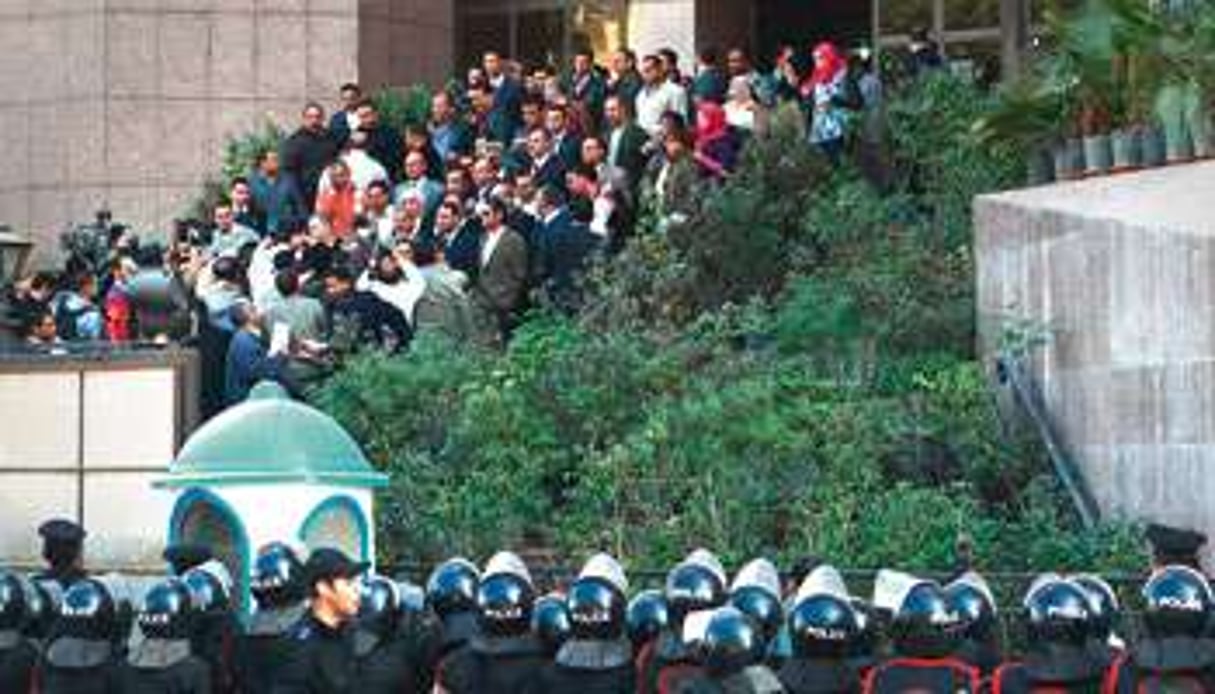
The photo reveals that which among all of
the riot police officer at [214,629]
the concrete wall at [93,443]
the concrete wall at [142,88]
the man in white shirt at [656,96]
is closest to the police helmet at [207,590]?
the riot police officer at [214,629]

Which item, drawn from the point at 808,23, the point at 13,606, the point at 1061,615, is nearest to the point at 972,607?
the point at 1061,615

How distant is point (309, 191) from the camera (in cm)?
2873

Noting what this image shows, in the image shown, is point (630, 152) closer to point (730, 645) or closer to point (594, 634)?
point (594, 634)

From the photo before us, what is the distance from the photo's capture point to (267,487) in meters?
17.6

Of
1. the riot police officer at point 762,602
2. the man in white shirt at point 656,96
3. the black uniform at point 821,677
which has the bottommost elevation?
the black uniform at point 821,677

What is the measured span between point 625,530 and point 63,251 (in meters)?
14.0

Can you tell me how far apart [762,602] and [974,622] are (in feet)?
3.03

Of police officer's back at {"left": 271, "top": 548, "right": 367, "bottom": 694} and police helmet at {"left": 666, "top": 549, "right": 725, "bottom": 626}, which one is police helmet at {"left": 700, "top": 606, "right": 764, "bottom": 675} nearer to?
police helmet at {"left": 666, "top": 549, "right": 725, "bottom": 626}

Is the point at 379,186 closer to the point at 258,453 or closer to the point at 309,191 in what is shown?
the point at 309,191

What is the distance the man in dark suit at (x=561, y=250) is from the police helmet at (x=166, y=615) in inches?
394

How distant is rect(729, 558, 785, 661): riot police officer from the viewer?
14.1m

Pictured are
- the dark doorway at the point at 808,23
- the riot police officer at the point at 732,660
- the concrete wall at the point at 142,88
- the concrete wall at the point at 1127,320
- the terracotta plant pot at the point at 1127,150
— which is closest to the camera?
the riot police officer at the point at 732,660

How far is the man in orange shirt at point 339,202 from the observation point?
27.2m

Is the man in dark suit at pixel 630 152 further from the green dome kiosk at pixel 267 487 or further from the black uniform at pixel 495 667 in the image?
the black uniform at pixel 495 667
